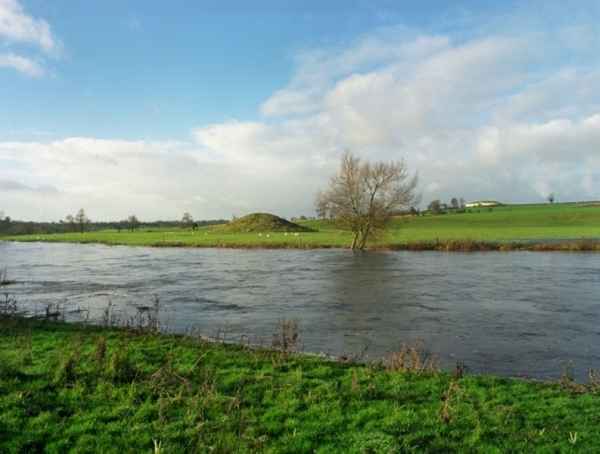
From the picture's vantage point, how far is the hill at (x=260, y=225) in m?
112

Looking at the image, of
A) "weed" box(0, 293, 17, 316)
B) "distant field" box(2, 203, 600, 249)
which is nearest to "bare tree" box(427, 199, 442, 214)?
"distant field" box(2, 203, 600, 249)

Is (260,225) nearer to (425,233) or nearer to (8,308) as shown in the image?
(425,233)

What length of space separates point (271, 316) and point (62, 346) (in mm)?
8421

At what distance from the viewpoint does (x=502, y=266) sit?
3534 centimetres

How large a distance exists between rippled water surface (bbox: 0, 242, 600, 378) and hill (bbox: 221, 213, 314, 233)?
237 ft

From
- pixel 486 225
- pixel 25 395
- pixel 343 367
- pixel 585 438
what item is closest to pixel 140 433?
Result: pixel 25 395

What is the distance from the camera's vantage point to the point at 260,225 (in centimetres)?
11550

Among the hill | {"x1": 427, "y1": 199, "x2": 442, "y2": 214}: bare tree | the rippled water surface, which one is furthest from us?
{"x1": 427, "y1": 199, "x2": 442, "y2": 214}: bare tree

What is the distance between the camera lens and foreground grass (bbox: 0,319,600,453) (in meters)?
5.98

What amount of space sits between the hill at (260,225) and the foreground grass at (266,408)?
99682mm

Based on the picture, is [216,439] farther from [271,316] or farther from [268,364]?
[271,316]

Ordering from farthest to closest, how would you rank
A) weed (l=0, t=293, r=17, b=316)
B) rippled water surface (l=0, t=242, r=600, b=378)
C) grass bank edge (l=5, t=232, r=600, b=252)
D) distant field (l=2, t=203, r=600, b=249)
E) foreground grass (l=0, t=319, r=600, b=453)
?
distant field (l=2, t=203, r=600, b=249) < grass bank edge (l=5, t=232, r=600, b=252) < weed (l=0, t=293, r=17, b=316) < rippled water surface (l=0, t=242, r=600, b=378) < foreground grass (l=0, t=319, r=600, b=453)

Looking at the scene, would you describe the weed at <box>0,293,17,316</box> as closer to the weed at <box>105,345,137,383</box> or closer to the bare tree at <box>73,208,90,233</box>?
the weed at <box>105,345,137,383</box>

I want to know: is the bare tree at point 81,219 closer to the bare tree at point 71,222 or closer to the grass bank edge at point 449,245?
the bare tree at point 71,222
